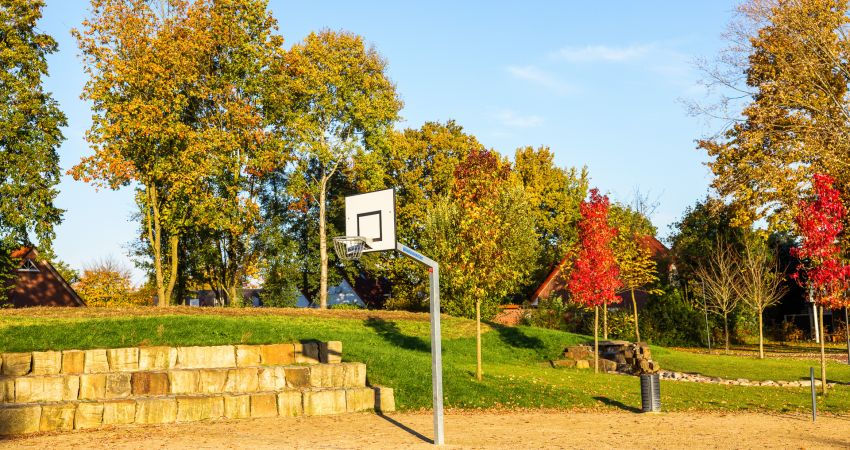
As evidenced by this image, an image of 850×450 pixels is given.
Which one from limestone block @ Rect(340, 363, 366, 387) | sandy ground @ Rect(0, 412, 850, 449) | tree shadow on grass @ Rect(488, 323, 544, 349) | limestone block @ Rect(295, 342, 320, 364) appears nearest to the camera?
sandy ground @ Rect(0, 412, 850, 449)

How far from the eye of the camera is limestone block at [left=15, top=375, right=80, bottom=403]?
17078 millimetres

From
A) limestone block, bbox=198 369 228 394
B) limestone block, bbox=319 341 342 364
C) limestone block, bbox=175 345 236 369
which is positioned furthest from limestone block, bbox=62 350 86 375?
limestone block, bbox=319 341 342 364

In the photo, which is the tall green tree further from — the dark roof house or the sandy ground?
the sandy ground

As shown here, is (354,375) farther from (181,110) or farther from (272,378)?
(181,110)

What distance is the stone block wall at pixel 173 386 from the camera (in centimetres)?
1648

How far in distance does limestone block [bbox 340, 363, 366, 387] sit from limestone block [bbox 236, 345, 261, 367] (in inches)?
89.1

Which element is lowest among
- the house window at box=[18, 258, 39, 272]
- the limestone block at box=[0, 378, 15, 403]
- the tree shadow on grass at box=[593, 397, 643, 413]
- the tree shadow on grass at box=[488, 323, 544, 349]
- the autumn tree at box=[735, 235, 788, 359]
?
the tree shadow on grass at box=[593, 397, 643, 413]

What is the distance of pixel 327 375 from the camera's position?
19719 millimetres

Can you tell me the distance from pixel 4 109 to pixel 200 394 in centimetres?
2436

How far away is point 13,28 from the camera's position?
36.9m

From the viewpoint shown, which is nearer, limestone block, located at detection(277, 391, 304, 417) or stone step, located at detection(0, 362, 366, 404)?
stone step, located at detection(0, 362, 366, 404)

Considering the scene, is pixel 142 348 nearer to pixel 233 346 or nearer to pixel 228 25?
pixel 233 346

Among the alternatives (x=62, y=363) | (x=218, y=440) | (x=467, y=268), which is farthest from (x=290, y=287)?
(x=218, y=440)

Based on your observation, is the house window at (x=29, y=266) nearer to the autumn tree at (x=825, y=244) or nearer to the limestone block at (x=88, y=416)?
the limestone block at (x=88, y=416)
